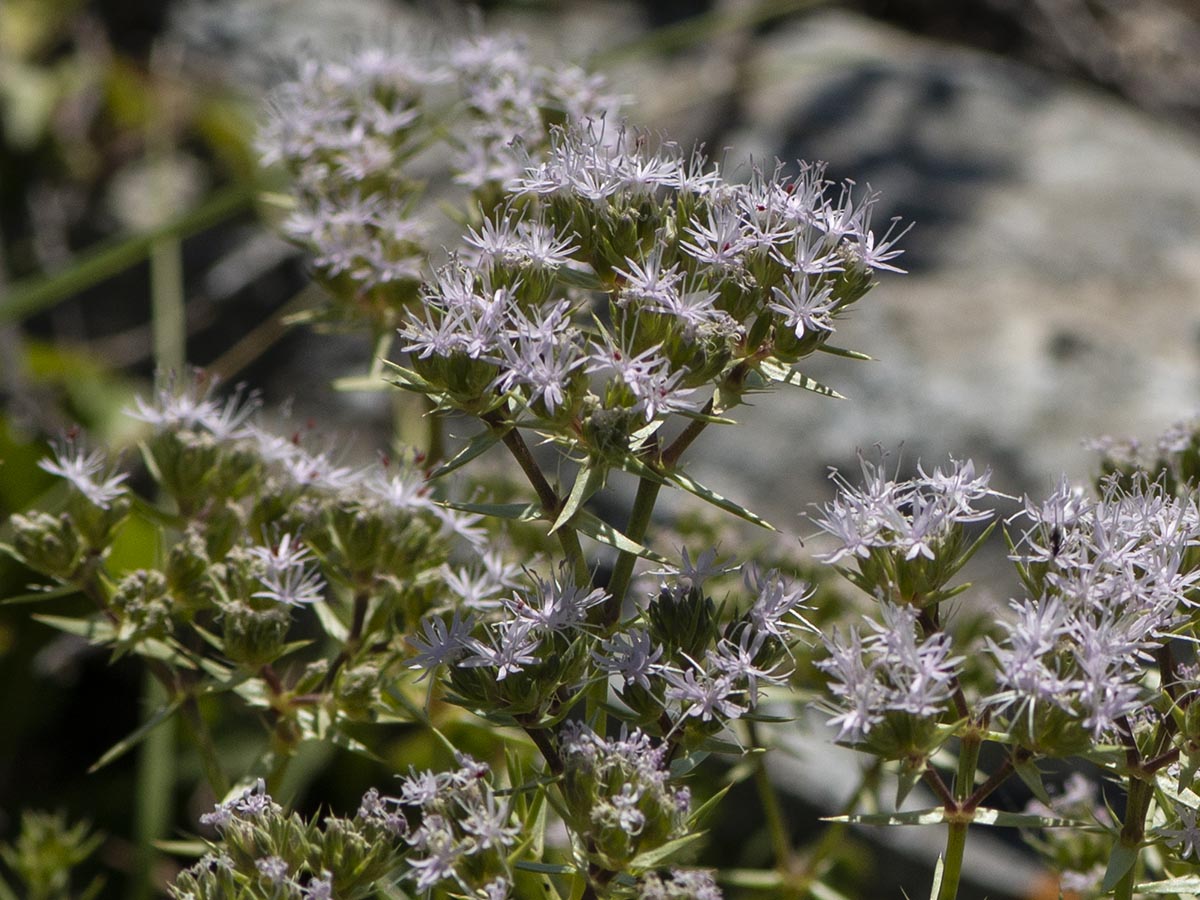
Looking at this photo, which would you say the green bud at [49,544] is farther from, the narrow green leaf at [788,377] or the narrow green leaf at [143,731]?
the narrow green leaf at [788,377]

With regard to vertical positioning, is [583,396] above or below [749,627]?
above

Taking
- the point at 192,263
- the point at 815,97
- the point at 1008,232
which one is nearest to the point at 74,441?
the point at 192,263

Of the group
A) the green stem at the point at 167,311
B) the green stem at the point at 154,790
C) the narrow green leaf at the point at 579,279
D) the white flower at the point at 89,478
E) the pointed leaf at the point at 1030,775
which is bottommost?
the green stem at the point at 154,790

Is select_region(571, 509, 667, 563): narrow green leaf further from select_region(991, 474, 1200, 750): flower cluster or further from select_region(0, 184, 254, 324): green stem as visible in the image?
select_region(0, 184, 254, 324): green stem

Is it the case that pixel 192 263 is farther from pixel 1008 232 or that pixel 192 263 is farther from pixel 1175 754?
pixel 1175 754

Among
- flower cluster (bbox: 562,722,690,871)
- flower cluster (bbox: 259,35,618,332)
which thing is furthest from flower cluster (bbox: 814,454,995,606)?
flower cluster (bbox: 259,35,618,332)

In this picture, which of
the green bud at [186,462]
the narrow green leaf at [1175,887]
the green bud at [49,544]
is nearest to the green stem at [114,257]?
the green bud at [186,462]

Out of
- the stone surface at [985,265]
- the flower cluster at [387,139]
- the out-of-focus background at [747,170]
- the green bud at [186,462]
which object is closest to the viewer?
the green bud at [186,462]
